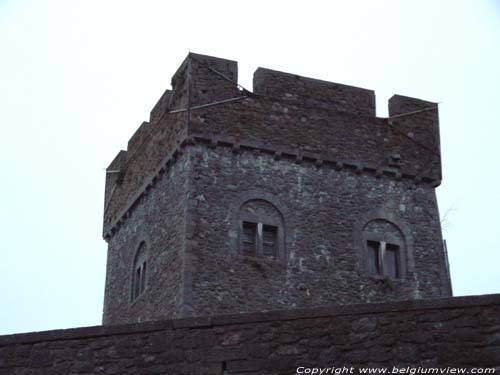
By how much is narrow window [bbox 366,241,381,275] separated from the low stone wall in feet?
41.5

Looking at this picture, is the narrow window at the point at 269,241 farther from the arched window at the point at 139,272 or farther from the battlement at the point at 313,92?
the battlement at the point at 313,92

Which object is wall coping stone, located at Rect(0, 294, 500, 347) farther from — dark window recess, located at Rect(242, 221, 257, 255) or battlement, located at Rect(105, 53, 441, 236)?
battlement, located at Rect(105, 53, 441, 236)

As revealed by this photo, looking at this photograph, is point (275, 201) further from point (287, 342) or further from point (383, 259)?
point (287, 342)

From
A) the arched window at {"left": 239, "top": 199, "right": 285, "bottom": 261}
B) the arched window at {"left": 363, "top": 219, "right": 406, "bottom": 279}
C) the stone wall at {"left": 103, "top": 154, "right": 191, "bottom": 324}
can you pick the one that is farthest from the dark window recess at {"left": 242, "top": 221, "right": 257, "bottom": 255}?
the arched window at {"left": 363, "top": 219, "right": 406, "bottom": 279}

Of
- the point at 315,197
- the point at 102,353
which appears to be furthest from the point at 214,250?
the point at 102,353

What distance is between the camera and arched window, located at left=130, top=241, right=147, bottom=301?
23359 millimetres

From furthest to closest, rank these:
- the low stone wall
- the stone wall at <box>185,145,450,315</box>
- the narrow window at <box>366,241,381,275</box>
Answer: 1. the narrow window at <box>366,241,381,275</box>
2. the stone wall at <box>185,145,450,315</box>
3. the low stone wall

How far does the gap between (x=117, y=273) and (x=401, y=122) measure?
748cm

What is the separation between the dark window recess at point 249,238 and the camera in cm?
2180

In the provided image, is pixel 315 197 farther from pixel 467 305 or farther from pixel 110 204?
pixel 467 305

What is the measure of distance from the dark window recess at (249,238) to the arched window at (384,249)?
2.46m

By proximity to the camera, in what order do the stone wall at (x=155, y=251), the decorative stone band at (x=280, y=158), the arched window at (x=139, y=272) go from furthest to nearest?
the arched window at (x=139, y=272)
the decorative stone band at (x=280, y=158)
the stone wall at (x=155, y=251)

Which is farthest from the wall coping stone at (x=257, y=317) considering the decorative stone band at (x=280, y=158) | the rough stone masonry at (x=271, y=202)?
the decorative stone band at (x=280, y=158)

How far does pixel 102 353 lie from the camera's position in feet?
34.8
